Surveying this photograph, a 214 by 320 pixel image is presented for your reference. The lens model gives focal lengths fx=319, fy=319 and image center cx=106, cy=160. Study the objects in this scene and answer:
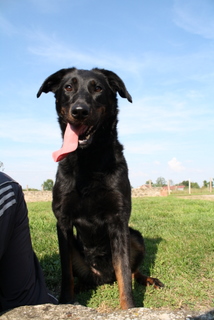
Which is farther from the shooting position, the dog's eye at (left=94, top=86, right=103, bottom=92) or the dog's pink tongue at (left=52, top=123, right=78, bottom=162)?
the dog's eye at (left=94, top=86, right=103, bottom=92)

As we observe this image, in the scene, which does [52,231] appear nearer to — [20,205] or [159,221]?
[159,221]

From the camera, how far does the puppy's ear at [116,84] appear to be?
12.2ft

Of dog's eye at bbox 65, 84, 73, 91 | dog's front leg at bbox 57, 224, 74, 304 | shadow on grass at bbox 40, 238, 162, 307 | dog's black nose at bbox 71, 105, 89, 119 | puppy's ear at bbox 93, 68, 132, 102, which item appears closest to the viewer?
dog's black nose at bbox 71, 105, 89, 119

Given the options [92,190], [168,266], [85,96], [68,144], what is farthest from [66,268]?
[85,96]

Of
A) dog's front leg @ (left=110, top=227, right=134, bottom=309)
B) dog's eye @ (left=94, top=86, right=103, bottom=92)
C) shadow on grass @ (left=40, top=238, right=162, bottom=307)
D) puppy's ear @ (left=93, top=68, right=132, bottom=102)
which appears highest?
puppy's ear @ (left=93, top=68, right=132, bottom=102)

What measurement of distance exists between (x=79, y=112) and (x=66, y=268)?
1.59m

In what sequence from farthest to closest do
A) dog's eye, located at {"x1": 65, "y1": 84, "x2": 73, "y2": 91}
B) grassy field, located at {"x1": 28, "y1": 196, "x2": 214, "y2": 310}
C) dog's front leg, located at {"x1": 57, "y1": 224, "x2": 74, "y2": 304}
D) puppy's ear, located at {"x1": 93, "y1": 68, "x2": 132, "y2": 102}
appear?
1. puppy's ear, located at {"x1": 93, "y1": 68, "x2": 132, "y2": 102}
2. dog's eye, located at {"x1": 65, "y1": 84, "x2": 73, "y2": 91}
3. grassy field, located at {"x1": 28, "y1": 196, "x2": 214, "y2": 310}
4. dog's front leg, located at {"x1": 57, "y1": 224, "x2": 74, "y2": 304}

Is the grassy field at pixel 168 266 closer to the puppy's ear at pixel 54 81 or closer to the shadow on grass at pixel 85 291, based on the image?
the shadow on grass at pixel 85 291

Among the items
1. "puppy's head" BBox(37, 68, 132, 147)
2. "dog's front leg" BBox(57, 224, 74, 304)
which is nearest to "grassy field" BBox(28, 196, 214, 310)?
"dog's front leg" BBox(57, 224, 74, 304)

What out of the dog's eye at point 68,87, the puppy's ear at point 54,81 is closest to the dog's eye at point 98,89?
the dog's eye at point 68,87

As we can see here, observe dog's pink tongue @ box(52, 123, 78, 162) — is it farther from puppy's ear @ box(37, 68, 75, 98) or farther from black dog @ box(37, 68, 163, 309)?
puppy's ear @ box(37, 68, 75, 98)

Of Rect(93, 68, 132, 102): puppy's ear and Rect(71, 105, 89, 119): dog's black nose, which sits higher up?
Rect(93, 68, 132, 102): puppy's ear

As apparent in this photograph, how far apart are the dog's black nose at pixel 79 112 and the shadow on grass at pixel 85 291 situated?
194cm

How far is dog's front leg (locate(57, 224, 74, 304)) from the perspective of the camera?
322 cm
